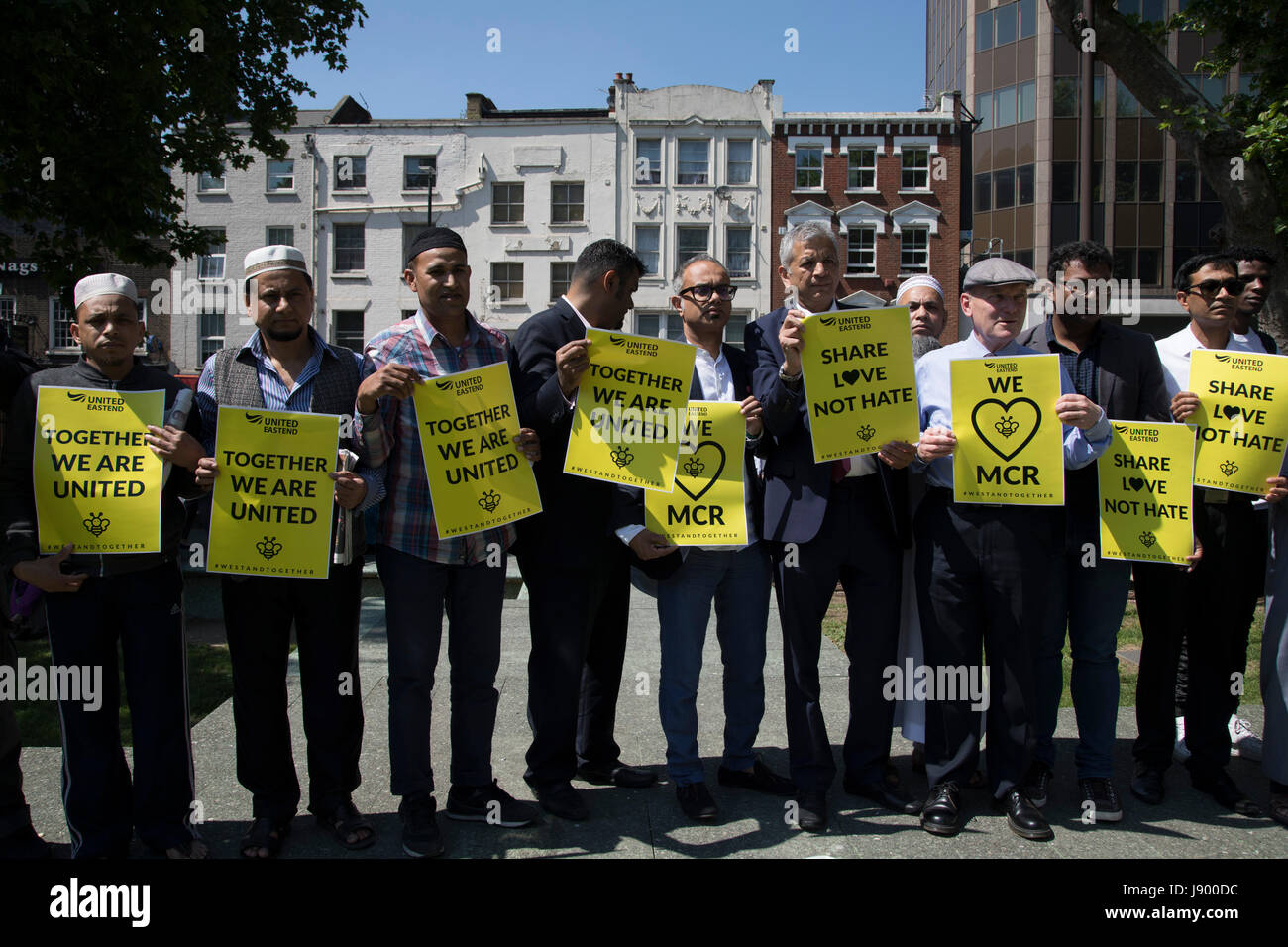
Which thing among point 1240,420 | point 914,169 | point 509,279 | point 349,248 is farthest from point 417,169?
point 1240,420

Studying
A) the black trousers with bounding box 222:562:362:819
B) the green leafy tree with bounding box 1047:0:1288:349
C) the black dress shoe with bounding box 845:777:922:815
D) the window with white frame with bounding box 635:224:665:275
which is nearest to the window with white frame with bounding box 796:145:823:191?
the window with white frame with bounding box 635:224:665:275

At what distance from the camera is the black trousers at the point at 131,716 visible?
3.67 m

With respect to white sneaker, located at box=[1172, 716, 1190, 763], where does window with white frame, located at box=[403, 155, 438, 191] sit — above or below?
above

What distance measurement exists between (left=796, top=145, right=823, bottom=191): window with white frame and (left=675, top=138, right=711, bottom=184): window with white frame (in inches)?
152

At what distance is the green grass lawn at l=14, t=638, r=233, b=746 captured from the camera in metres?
5.95

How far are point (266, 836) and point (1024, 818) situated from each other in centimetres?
326

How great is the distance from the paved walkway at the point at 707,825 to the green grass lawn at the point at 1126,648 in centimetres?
71

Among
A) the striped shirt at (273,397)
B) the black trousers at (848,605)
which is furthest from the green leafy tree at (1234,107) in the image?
the striped shirt at (273,397)

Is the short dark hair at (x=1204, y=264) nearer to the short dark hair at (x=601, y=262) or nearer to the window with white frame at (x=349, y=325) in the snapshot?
the short dark hair at (x=601, y=262)

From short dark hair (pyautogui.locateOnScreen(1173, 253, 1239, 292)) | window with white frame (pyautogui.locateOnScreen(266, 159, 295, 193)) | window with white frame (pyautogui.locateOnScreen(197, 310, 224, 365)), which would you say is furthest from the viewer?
window with white frame (pyautogui.locateOnScreen(266, 159, 295, 193))

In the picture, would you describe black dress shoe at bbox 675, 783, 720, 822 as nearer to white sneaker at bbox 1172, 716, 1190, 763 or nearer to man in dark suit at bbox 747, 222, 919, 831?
man in dark suit at bbox 747, 222, 919, 831

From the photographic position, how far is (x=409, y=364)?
4105 mm

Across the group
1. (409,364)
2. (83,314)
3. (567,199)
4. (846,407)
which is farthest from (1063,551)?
(567,199)
